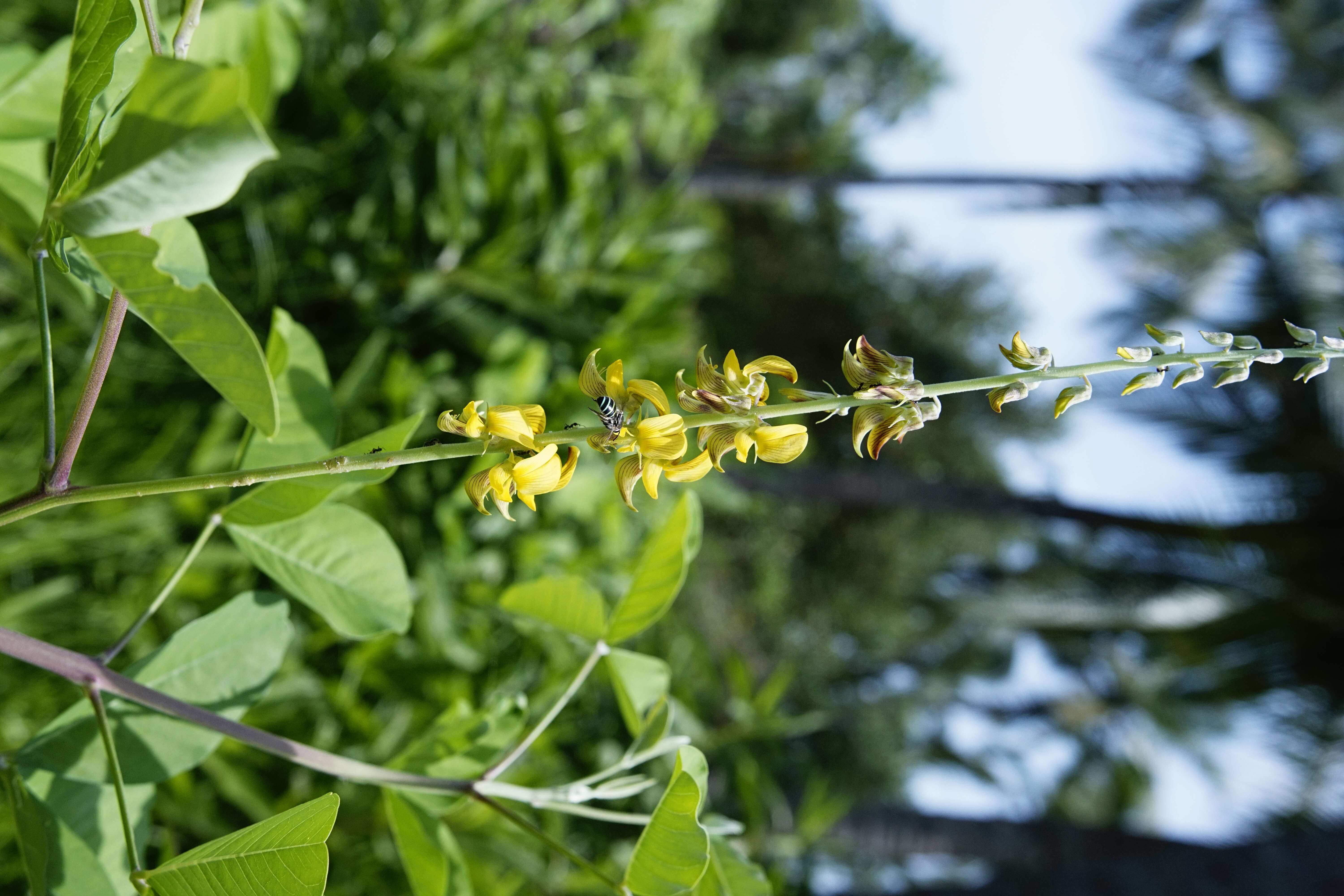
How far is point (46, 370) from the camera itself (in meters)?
0.44

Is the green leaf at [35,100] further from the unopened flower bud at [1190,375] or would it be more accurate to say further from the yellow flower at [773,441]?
the unopened flower bud at [1190,375]

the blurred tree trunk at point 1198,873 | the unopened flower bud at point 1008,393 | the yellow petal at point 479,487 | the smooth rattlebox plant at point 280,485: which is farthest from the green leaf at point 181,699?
the blurred tree trunk at point 1198,873

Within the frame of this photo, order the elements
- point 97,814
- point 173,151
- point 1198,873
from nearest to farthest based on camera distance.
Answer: point 173,151 < point 97,814 < point 1198,873

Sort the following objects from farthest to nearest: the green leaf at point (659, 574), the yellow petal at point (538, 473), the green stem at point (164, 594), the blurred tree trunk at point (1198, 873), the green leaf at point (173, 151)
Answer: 1. the blurred tree trunk at point (1198, 873)
2. the green leaf at point (659, 574)
3. the green stem at point (164, 594)
4. the yellow petal at point (538, 473)
5. the green leaf at point (173, 151)

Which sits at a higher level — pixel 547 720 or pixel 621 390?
pixel 621 390

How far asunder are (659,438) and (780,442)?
68 millimetres

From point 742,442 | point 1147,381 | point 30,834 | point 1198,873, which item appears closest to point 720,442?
point 742,442

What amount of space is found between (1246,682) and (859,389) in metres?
4.31

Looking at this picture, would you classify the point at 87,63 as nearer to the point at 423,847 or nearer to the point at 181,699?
the point at 181,699

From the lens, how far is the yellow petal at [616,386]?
0.45 meters

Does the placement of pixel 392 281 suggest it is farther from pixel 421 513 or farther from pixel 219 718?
pixel 219 718

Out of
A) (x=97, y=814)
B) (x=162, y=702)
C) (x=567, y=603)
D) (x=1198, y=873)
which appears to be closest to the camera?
(x=162, y=702)

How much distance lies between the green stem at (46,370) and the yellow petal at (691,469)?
1.06ft

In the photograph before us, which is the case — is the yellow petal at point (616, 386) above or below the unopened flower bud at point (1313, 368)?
above
